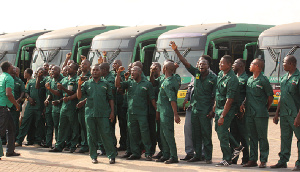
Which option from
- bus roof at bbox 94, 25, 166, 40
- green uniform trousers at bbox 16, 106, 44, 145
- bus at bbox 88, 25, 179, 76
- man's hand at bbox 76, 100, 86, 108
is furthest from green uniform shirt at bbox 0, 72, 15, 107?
bus roof at bbox 94, 25, 166, 40

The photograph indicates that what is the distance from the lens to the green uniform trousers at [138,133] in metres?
9.88

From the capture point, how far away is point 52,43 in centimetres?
2438

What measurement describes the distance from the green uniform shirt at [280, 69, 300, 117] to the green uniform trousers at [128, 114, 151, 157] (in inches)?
91.8

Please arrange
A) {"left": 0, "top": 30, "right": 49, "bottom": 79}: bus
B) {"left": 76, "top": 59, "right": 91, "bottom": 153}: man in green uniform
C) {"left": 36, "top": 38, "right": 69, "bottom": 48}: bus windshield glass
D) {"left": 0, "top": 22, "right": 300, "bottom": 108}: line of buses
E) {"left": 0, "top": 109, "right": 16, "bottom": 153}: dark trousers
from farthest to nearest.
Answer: {"left": 0, "top": 30, "right": 49, "bottom": 79}: bus < {"left": 36, "top": 38, "right": 69, "bottom": 48}: bus windshield glass < {"left": 0, "top": 22, "right": 300, "bottom": 108}: line of buses < {"left": 76, "top": 59, "right": 91, "bottom": 153}: man in green uniform < {"left": 0, "top": 109, "right": 16, "bottom": 153}: dark trousers

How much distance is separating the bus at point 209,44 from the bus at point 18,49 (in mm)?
7367

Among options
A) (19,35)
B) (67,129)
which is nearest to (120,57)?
(19,35)

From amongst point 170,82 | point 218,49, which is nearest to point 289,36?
point 218,49

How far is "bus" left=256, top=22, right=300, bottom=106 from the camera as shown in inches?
708

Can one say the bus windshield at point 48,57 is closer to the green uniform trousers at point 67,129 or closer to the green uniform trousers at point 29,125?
the green uniform trousers at point 29,125

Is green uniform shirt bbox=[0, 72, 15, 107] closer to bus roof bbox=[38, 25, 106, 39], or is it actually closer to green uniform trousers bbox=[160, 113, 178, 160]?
green uniform trousers bbox=[160, 113, 178, 160]

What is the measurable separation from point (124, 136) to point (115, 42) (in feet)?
36.2

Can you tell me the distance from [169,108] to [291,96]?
1.95 m

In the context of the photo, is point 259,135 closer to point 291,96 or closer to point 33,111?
point 291,96

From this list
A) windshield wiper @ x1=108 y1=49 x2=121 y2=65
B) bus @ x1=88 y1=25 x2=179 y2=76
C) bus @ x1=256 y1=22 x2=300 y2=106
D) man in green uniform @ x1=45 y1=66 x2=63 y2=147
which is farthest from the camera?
windshield wiper @ x1=108 y1=49 x2=121 y2=65
